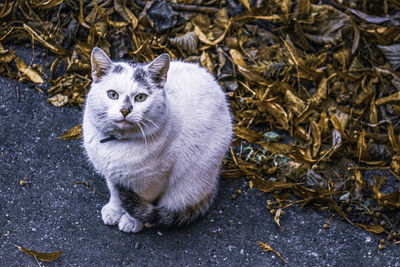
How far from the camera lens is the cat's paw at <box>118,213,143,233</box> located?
265 cm

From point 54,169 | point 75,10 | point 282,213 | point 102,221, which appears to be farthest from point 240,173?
point 75,10

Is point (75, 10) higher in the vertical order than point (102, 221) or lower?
higher

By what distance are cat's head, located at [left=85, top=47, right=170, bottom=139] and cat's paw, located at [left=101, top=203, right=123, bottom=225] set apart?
1.83ft

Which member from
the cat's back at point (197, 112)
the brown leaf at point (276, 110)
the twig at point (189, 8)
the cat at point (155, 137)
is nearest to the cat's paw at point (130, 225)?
the cat at point (155, 137)

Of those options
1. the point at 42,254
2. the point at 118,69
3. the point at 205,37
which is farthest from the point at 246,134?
the point at 42,254

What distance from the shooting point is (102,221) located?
2.71 meters

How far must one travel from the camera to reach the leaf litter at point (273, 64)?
3027 mm

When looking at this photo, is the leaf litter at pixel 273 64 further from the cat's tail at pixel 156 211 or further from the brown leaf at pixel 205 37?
the cat's tail at pixel 156 211

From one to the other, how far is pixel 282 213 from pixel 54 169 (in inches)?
55.1

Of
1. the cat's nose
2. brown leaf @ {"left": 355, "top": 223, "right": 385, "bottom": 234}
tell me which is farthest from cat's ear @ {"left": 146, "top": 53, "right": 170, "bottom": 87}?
brown leaf @ {"left": 355, "top": 223, "right": 385, "bottom": 234}

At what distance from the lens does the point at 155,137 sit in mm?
2355

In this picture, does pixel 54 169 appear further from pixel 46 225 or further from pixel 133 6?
pixel 133 6

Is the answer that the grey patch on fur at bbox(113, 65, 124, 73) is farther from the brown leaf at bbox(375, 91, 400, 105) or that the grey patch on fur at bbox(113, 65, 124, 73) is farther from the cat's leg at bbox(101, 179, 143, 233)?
the brown leaf at bbox(375, 91, 400, 105)

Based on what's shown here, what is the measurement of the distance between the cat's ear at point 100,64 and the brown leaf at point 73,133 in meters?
0.82
